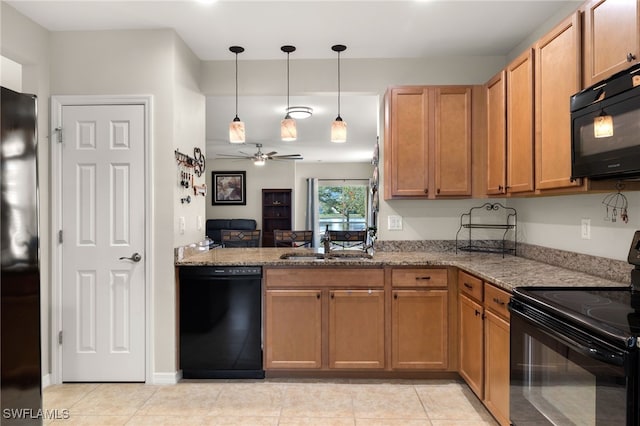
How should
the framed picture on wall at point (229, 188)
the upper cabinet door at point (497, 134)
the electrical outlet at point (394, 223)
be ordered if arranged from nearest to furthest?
1. the upper cabinet door at point (497, 134)
2. the electrical outlet at point (394, 223)
3. the framed picture on wall at point (229, 188)

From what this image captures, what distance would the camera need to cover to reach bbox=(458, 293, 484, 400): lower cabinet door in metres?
2.40

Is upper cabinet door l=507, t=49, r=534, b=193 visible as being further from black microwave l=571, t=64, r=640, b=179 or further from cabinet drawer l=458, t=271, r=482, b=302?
cabinet drawer l=458, t=271, r=482, b=302

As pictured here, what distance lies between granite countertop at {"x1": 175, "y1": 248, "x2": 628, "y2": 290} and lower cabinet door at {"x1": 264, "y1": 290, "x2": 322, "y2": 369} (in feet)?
0.79

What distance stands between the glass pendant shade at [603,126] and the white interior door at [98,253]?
8.90ft

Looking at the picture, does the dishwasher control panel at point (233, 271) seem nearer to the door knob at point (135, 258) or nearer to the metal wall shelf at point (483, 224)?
the door knob at point (135, 258)

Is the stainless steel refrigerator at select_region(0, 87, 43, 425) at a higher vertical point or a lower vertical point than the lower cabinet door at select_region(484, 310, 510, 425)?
higher

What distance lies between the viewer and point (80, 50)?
2869 millimetres

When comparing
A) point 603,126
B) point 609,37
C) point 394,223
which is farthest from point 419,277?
point 609,37

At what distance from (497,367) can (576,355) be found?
2.67 ft

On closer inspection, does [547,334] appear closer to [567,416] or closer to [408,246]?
[567,416]

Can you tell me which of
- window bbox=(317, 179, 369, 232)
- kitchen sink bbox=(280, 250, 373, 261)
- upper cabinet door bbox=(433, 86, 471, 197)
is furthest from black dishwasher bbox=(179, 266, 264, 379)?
window bbox=(317, 179, 369, 232)

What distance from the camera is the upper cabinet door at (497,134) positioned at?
2705 mm

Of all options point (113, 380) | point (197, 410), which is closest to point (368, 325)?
point (197, 410)

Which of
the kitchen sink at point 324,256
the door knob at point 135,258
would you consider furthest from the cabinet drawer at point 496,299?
the door knob at point 135,258
